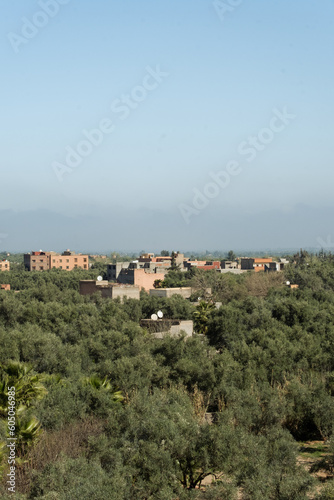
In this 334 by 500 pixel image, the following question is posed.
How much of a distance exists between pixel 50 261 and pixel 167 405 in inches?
3795

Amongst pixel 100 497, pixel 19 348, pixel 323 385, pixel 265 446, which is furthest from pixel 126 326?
pixel 100 497

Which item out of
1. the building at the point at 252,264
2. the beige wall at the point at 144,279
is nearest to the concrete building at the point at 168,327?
the beige wall at the point at 144,279

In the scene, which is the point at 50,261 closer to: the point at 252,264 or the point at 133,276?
the point at 252,264

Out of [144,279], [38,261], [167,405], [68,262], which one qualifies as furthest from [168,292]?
[38,261]

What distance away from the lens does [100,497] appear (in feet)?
33.7

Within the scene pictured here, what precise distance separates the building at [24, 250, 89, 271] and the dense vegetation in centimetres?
7418

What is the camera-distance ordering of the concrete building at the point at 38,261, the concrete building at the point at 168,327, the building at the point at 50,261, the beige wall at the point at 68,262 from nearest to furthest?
the concrete building at the point at 168,327, the concrete building at the point at 38,261, the building at the point at 50,261, the beige wall at the point at 68,262

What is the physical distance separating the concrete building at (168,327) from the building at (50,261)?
247 feet

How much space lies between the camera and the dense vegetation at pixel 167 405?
11.5 meters

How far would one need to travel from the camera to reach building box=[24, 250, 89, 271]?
109 m

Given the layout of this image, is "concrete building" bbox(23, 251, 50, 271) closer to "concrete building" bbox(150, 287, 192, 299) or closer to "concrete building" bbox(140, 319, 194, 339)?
"concrete building" bbox(150, 287, 192, 299)

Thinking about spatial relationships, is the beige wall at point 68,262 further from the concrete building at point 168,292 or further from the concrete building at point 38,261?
the concrete building at point 168,292

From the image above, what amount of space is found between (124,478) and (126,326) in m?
16.5

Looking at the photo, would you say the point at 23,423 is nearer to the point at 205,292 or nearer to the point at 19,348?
the point at 19,348
